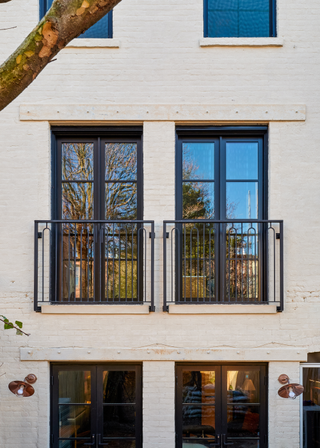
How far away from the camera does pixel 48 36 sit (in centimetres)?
249

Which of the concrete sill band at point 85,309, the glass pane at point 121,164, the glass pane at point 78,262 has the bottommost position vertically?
the concrete sill band at point 85,309

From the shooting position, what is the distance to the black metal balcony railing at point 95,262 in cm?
500

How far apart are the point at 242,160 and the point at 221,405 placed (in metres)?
3.27

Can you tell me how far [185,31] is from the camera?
504cm

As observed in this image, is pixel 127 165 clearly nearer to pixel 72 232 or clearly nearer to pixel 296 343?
pixel 72 232

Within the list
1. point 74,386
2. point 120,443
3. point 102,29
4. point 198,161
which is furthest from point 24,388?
point 102,29

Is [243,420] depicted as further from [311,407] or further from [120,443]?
[120,443]

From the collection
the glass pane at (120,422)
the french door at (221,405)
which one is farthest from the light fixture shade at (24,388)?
the french door at (221,405)

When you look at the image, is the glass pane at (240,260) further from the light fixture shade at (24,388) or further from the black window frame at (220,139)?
the light fixture shade at (24,388)

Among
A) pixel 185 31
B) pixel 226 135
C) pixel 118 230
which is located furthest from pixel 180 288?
pixel 185 31

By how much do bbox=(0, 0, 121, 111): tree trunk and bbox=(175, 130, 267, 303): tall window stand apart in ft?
9.13

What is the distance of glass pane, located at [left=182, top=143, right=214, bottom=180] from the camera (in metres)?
5.25

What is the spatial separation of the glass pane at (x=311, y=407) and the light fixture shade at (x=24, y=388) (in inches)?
139

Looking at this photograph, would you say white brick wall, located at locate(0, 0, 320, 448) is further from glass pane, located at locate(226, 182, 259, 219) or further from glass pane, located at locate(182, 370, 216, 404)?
glass pane, located at locate(182, 370, 216, 404)
